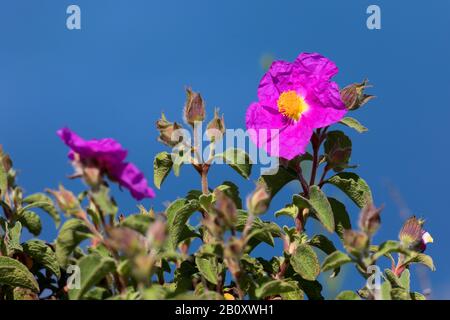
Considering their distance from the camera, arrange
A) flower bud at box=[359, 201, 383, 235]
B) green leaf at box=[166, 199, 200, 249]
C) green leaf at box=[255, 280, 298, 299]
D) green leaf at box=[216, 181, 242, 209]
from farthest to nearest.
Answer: green leaf at box=[216, 181, 242, 209] → green leaf at box=[166, 199, 200, 249] → green leaf at box=[255, 280, 298, 299] → flower bud at box=[359, 201, 383, 235]

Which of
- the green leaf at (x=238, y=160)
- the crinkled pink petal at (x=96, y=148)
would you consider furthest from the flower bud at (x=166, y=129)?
the crinkled pink petal at (x=96, y=148)

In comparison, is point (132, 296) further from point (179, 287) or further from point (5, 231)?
point (5, 231)

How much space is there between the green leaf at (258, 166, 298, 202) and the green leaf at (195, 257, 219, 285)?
338 mm

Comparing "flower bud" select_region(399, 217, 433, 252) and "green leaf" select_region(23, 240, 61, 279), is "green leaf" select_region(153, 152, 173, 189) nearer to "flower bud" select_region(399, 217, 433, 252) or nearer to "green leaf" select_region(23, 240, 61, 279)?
"green leaf" select_region(23, 240, 61, 279)

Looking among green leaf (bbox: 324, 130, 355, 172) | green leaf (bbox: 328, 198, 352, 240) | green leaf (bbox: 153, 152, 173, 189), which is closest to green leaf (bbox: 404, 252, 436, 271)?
green leaf (bbox: 328, 198, 352, 240)

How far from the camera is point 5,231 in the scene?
7.85ft

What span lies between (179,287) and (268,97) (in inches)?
26.0

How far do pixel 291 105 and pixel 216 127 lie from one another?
0.30 metres

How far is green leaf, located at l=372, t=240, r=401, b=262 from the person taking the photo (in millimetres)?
1841

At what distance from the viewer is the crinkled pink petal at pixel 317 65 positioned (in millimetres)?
2428

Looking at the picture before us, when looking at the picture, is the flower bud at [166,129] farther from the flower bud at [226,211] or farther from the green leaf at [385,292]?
the green leaf at [385,292]
